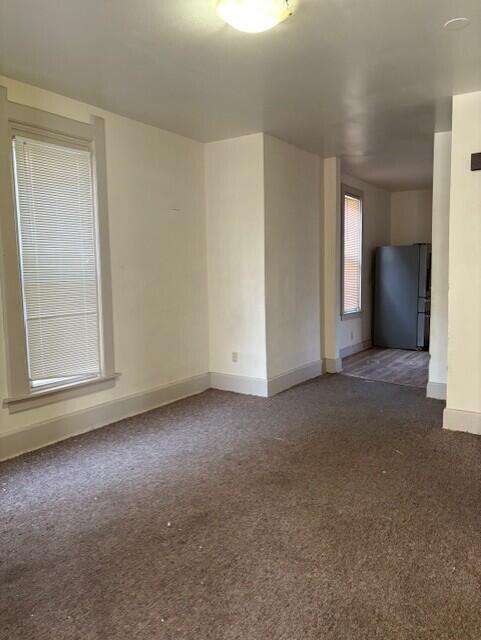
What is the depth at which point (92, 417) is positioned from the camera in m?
3.66

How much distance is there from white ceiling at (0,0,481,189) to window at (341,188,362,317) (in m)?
2.29

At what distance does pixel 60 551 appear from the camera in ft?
6.87

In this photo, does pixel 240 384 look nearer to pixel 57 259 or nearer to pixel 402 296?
Answer: pixel 57 259

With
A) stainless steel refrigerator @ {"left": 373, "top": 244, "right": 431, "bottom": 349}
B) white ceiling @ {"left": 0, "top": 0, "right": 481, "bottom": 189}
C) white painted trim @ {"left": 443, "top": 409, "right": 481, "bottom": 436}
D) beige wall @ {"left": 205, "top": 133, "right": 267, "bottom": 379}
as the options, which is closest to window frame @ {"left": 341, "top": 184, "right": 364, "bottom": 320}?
stainless steel refrigerator @ {"left": 373, "top": 244, "right": 431, "bottom": 349}

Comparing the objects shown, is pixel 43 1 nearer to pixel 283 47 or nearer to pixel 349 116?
pixel 283 47

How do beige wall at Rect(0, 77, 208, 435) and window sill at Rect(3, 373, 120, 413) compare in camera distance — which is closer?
window sill at Rect(3, 373, 120, 413)

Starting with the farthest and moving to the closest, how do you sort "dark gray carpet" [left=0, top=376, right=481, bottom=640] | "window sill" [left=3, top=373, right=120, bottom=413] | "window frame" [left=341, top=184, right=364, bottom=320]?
"window frame" [left=341, top=184, right=364, bottom=320] < "window sill" [left=3, top=373, right=120, bottom=413] < "dark gray carpet" [left=0, top=376, right=481, bottom=640]

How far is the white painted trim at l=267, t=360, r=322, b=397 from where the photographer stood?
458 cm

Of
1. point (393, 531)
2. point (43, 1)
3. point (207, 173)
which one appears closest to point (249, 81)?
point (43, 1)

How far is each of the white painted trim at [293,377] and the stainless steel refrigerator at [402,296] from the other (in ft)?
7.37

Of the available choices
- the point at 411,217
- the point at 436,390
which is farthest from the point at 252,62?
the point at 411,217

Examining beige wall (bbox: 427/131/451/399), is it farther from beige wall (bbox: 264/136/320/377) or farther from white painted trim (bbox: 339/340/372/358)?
white painted trim (bbox: 339/340/372/358)

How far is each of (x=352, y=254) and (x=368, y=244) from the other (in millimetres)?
605

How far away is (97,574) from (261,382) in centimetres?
275
